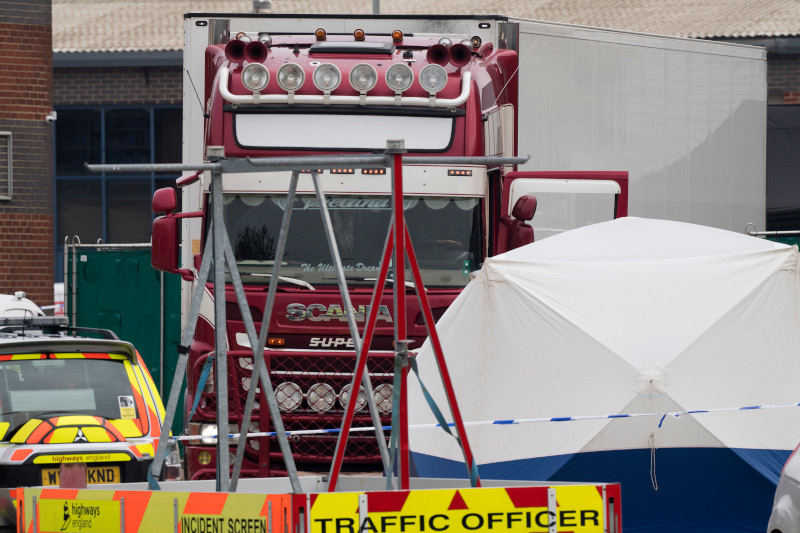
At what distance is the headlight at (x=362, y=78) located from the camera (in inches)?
433

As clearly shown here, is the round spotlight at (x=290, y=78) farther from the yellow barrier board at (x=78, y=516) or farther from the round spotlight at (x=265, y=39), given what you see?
the yellow barrier board at (x=78, y=516)

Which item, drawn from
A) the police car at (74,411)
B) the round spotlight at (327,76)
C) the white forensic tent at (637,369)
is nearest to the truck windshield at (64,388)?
the police car at (74,411)

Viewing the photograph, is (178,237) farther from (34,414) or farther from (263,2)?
(263,2)

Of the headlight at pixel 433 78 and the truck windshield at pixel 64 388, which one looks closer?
the truck windshield at pixel 64 388

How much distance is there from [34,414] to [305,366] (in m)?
2.13

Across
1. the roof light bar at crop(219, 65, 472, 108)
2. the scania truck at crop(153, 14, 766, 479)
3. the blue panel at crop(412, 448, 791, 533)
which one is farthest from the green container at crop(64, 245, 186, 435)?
the blue panel at crop(412, 448, 791, 533)

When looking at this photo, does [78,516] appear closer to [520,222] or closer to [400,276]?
[400,276]

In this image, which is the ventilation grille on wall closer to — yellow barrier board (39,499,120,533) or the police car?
the police car

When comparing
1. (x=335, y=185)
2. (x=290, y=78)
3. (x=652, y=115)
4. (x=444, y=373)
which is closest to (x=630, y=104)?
(x=652, y=115)

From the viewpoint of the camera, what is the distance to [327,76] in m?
11.0

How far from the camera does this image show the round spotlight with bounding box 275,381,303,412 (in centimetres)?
1059

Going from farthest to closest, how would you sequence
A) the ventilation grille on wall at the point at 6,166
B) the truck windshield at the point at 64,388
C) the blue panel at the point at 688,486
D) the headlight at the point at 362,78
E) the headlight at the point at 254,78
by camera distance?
the ventilation grille on wall at the point at 6,166 < the headlight at the point at 362,78 < the headlight at the point at 254,78 < the truck windshield at the point at 64,388 < the blue panel at the point at 688,486

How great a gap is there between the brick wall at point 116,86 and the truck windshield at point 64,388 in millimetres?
28307

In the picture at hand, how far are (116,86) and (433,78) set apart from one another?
28179 mm
